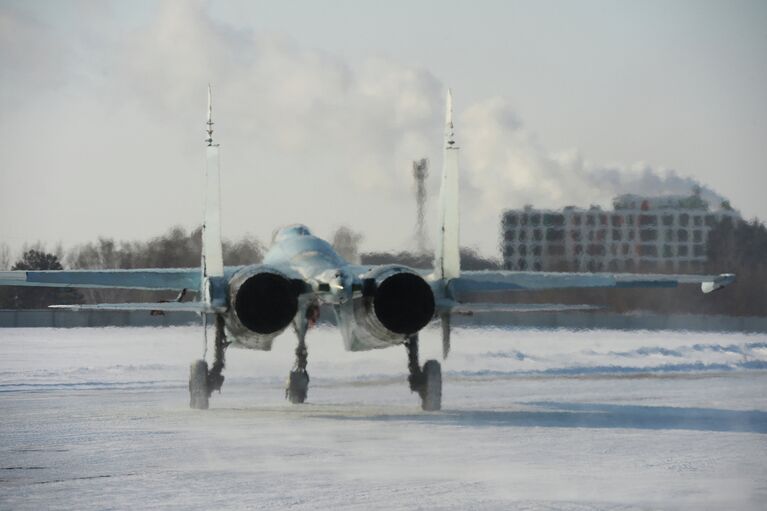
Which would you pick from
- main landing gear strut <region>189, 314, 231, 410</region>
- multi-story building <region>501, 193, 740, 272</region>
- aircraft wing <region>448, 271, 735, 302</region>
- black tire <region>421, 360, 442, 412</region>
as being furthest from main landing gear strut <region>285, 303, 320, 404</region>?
multi-story building <region>501, 193, 740, 272</region>

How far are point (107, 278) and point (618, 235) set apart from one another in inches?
1009

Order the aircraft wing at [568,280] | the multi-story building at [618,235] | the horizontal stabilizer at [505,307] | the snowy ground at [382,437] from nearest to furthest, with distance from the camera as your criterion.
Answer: the snowy ground at [382,437]
the horizontal stabilizer at [505,307]
the aircraft wing at [568,280]
the multi-story building at [618,235]

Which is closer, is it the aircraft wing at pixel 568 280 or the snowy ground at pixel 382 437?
the snowy ground at pixel 382 437

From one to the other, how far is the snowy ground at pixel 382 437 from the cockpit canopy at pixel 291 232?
275cm

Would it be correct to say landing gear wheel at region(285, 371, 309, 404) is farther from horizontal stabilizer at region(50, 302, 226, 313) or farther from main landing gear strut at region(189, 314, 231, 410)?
horizontal stabilizer at region(50, 302, 226, 313)

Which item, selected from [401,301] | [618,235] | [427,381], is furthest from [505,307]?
[618,235]

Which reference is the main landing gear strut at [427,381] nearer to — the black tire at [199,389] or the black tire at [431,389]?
the black tire at [431,389]

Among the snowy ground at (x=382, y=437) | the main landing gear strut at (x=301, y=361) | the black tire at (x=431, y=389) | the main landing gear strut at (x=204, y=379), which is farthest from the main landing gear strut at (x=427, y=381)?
the main landing gear strut at (x=204, y=379)

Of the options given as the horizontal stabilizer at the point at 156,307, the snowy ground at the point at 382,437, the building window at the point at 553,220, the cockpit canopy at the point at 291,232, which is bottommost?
the snowy ground at the point at 382,437

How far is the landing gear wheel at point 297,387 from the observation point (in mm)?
20516

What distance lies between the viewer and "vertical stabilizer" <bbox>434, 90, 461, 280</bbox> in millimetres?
19594

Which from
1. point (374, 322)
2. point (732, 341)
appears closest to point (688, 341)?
point (732, 341)

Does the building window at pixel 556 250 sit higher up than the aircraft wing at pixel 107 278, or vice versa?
the building window at pixel 556 250

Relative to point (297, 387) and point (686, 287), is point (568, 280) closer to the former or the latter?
point (297, 387)
